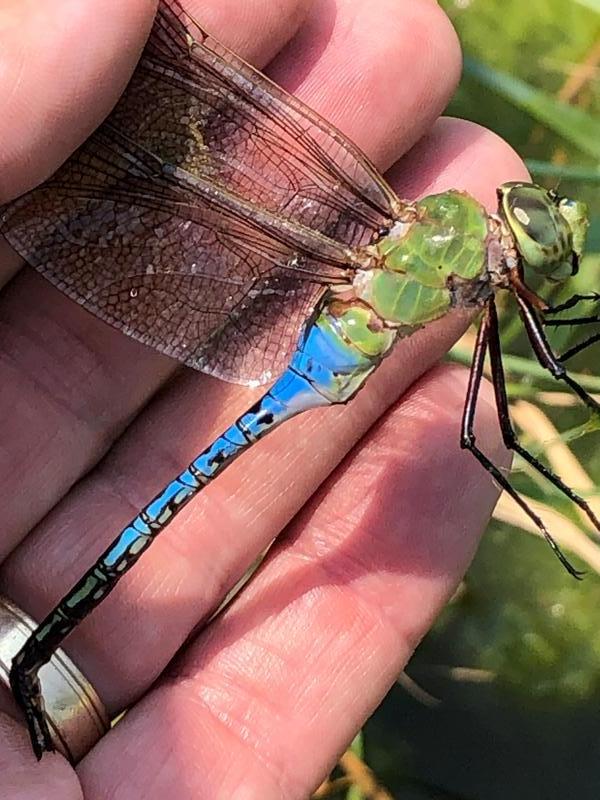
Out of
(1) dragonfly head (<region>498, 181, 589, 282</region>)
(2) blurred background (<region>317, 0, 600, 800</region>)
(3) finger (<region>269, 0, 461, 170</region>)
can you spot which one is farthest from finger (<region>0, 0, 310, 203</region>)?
(2) blurred background (<region>317, 0, 600, 800</region>)

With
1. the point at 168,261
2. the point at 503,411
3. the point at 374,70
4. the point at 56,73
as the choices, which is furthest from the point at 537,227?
the point at 56,73

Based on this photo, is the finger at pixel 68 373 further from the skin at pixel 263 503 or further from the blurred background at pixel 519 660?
the blurred background at pixel 519 660

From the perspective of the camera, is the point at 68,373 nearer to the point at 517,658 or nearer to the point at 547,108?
the point at 547,108

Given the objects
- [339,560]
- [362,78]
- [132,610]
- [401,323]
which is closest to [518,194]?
[401,323]

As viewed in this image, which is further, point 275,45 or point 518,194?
point 275,45

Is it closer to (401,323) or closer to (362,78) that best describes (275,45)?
(362,78)

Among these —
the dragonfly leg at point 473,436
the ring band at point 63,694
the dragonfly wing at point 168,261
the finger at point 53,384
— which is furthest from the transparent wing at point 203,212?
the ring band at point 63,694

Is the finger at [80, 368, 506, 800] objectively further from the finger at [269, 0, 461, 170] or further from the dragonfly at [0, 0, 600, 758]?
the finger at [269, 0, 461, 170]
